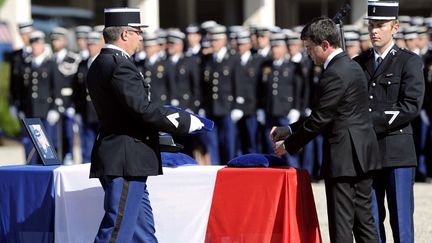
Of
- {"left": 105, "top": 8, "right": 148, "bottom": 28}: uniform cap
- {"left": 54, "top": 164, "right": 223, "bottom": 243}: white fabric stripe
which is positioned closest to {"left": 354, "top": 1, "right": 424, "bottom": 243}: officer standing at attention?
{"left": 54, "top": 164, "right": 223, "bottom": 243}: white fabric stripe

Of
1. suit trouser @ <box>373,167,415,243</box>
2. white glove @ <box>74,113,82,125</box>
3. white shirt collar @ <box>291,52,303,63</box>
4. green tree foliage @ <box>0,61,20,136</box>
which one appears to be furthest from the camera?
green tree foliage @ <box>0,61,20,136</box>

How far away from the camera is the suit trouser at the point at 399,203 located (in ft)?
25.4

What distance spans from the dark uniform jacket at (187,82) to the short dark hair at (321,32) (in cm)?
909

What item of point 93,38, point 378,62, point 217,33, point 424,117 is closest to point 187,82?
point 217,33

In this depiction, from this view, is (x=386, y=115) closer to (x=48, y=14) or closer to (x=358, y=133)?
(x=358, y=133)

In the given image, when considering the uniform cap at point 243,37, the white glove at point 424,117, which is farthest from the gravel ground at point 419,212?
the uniform cap at point 243,37

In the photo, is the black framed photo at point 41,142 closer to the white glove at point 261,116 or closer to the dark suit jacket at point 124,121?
the dark suit jacket at point 124,121

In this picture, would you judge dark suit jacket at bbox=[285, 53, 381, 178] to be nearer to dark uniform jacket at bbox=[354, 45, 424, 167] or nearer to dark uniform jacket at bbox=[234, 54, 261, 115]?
dark uniform jacket at bbox=[354, 45, 424, 167]

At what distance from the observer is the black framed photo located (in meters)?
8.63

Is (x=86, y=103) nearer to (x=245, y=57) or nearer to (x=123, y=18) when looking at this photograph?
(x=245, y=57)

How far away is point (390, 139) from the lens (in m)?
7.73

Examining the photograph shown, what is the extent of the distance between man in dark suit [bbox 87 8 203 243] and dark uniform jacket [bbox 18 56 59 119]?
27.7 feet

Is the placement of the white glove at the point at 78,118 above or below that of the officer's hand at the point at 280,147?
below

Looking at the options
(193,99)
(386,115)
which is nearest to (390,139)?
(386,115)
